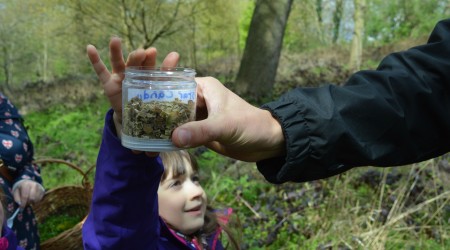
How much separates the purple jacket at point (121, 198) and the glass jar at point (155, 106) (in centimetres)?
32

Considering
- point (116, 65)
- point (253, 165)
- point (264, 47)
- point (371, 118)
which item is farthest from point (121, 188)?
point (264, 47)

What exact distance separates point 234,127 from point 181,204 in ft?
3.36

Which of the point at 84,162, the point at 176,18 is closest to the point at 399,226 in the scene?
the point at 84,162

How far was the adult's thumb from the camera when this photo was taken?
1.18 m

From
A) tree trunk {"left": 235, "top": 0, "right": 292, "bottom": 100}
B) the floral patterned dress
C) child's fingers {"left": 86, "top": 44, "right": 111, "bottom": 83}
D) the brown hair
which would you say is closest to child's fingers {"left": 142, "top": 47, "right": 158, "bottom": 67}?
child's fingers {"left": 86, "top": 44, "right": 111, "bottom": 83}

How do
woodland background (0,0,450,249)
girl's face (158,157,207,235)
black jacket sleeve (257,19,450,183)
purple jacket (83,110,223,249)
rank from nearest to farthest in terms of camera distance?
black jacket sleeve (257,19,450,183)
purple jacket (83,110,223,249)
girl's face (158,157,207,235)
woodland background (0,0,450,249)

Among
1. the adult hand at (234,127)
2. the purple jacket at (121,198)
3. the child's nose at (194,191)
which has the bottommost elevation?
the child's nose at (194,191)

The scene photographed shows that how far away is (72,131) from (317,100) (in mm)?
6111

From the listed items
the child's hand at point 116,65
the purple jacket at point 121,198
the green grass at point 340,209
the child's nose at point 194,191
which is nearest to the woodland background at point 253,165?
the green grass at point 340,209

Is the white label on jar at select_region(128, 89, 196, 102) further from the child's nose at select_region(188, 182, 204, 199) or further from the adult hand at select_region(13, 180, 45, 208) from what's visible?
the adult hand at select_region(13, 180, 45, 208)

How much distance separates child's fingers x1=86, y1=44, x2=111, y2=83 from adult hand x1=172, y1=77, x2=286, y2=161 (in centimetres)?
28

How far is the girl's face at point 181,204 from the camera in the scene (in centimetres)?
221

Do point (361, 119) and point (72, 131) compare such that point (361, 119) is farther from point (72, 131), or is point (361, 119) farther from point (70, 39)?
point (70, 39)

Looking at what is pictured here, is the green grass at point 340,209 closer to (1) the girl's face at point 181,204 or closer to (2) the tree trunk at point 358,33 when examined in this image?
(1) the girl's face at point 181,204
